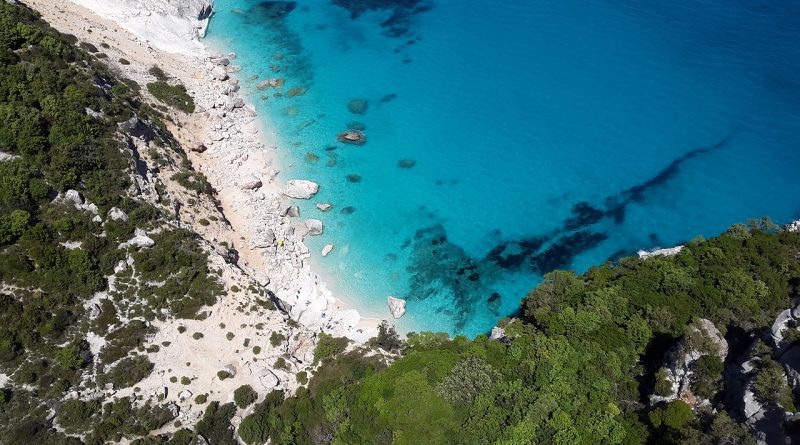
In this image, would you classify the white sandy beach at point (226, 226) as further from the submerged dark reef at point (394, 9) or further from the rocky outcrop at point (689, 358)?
the rocky outcrop at point (689, 358)

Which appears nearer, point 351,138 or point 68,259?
point 68,259

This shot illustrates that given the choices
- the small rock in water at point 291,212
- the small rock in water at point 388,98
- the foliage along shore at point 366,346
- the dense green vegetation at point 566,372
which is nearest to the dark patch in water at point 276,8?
the small rock in water at point 388,98

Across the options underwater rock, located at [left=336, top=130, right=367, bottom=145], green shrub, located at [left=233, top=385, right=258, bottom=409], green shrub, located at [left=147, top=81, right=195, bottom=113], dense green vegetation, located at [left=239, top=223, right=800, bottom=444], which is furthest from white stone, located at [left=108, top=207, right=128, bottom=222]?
underwater rock, located at [left=336, top=130, right=367, bottom=145]

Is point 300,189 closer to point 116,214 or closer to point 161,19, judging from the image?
point 116,214

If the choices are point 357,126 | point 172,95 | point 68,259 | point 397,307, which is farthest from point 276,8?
point 397,307

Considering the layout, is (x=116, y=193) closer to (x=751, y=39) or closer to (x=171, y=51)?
(x=171, y=51)

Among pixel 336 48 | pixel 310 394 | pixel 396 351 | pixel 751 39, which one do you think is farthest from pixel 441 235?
pixel 751 39

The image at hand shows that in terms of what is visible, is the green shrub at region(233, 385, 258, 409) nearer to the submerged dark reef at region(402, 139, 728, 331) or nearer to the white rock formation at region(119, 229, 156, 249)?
the white rock formation at region(119, 229, 156, 249)
